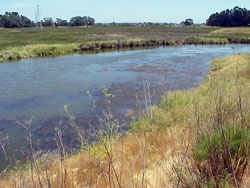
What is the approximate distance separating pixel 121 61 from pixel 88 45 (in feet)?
40.8

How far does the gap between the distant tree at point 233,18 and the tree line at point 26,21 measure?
57295mm

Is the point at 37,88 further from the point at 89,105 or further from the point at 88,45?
the point at 88,45

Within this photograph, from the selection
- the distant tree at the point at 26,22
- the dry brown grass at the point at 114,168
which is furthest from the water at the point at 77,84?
the distant tree at the point at 26,22

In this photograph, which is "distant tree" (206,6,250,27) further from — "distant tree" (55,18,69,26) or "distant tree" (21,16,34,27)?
"distant tree" (21,16,34,27)

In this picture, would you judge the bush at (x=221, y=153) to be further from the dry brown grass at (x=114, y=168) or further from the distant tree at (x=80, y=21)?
the distant tree at (x=80, y=21)

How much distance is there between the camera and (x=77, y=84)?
17188 millimetres

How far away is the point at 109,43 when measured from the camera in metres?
38.6

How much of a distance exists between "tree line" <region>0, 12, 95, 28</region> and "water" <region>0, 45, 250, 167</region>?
89497 mm

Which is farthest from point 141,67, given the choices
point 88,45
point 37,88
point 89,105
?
point 88,45

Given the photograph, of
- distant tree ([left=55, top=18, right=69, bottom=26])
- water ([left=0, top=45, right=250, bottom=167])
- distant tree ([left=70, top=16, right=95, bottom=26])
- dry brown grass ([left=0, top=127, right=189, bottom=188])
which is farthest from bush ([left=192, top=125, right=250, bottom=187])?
distant tree ([left=70, top=16, right=95, bottom=26])

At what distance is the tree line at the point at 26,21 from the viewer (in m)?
106

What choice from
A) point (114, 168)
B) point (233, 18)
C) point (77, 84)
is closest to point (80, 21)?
point (233, 18)

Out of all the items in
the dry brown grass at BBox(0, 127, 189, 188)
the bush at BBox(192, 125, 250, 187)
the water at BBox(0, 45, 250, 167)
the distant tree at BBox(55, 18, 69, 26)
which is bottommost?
the water at BBox(0, 45, 250, 167)

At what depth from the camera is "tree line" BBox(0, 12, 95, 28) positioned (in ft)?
348
